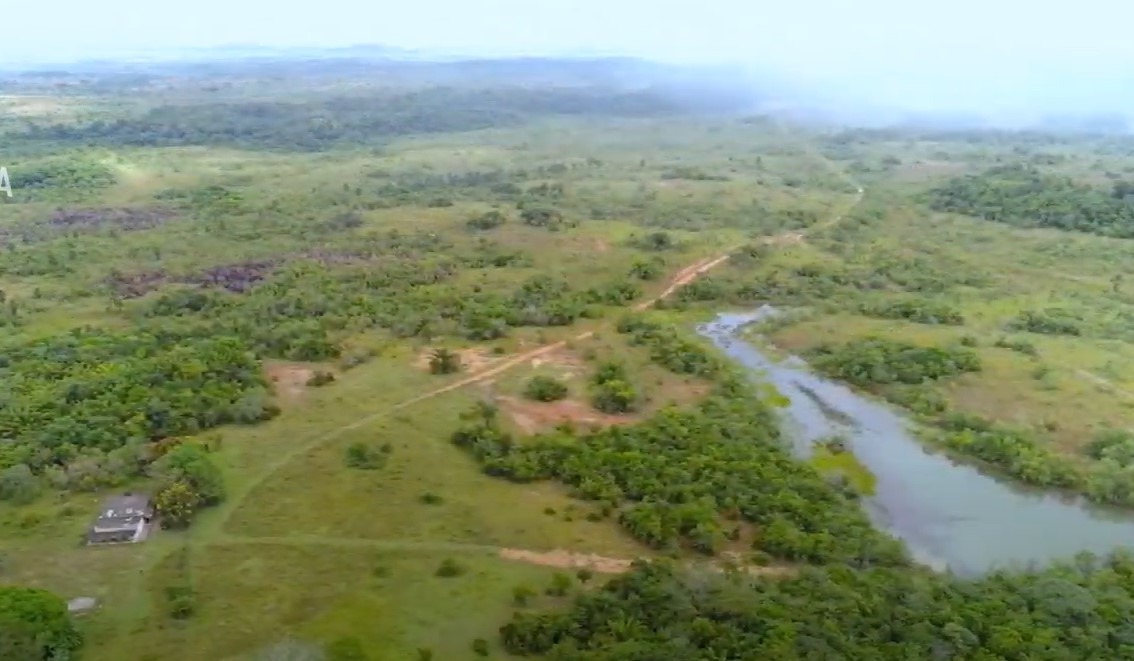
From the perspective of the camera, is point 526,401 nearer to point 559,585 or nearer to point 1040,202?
point 559,585

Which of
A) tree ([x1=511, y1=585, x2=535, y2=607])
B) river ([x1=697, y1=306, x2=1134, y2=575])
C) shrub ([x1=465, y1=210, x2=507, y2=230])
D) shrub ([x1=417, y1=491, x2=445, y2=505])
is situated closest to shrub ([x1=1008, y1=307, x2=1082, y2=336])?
river ([x1=697, y1=306, x2=1134, y2=575])

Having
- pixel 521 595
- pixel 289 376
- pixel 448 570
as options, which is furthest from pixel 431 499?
pixel 289 376

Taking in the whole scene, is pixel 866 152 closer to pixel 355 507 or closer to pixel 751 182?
pixel 751 182

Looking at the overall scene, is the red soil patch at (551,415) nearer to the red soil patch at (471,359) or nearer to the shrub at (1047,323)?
the red soil patch at (471,359)

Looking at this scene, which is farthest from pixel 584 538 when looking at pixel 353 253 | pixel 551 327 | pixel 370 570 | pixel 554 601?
pixel 353 253

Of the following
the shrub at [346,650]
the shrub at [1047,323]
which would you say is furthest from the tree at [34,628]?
the shrub at [1047,323]
